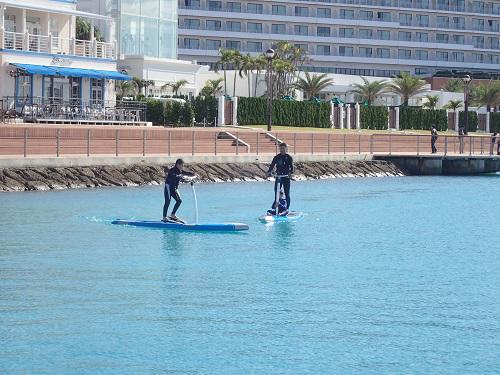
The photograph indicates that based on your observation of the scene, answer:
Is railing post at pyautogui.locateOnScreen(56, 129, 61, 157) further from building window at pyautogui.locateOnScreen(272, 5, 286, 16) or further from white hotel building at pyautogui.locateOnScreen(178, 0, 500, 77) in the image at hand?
building window at pyautogui.locateOnScreen(272, 5, 286, 16)

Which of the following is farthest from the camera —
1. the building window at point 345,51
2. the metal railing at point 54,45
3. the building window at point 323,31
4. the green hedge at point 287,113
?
the building window at point 345,51

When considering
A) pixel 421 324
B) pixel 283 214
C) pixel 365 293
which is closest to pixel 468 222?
pixel 283 214

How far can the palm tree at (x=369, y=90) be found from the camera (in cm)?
10225

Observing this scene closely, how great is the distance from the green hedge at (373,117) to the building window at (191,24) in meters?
43.3

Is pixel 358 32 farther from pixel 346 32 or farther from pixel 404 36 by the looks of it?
pixel 404 36

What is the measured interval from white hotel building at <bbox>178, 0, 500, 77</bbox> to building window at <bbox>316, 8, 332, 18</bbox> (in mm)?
113

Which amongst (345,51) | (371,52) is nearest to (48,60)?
(345,51)

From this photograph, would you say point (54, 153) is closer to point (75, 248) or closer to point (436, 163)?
point (75, 248)

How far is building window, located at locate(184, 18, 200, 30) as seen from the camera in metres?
126

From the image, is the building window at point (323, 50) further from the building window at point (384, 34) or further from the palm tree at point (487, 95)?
the palm tree at point (487, 95)

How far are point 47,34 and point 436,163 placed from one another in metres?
23.0

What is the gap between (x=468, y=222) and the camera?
35375 millimetres

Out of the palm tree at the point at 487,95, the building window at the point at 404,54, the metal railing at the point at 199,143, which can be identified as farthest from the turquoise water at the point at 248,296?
the building window at the point at 404,54

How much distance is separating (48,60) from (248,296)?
4391cm
